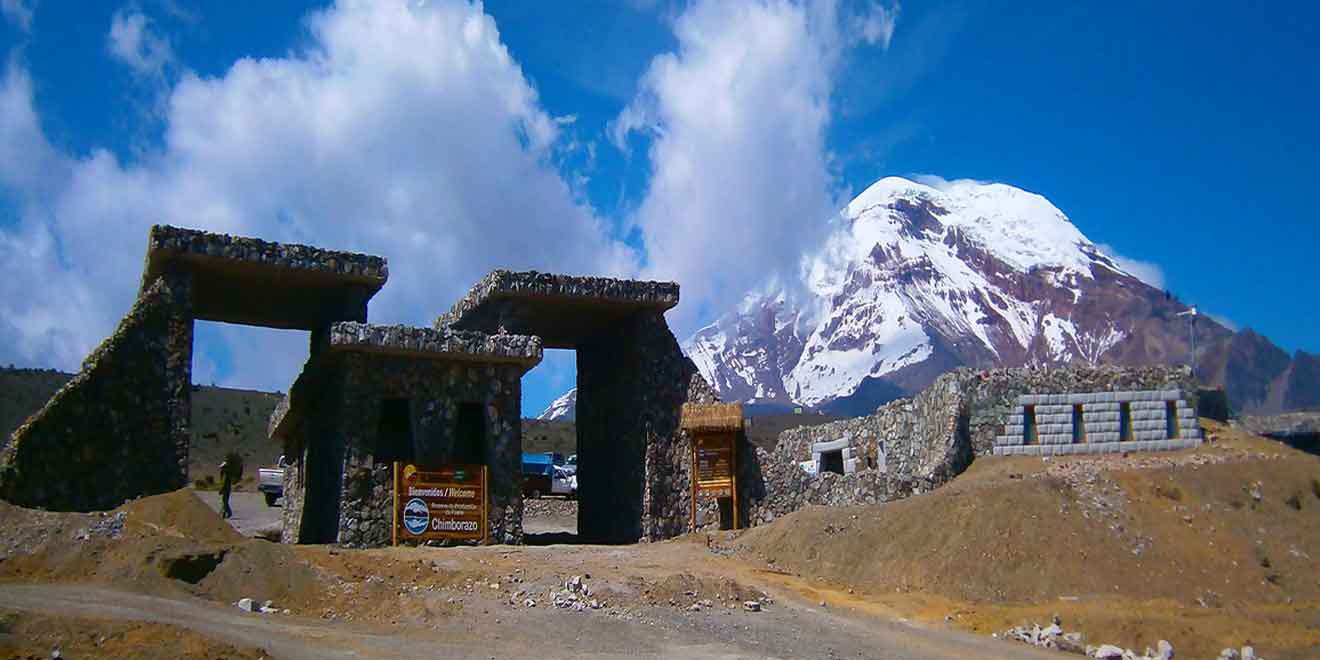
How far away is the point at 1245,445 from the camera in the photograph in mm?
23500

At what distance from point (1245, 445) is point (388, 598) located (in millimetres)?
18616

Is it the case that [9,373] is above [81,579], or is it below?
above

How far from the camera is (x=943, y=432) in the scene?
23969 millimetres

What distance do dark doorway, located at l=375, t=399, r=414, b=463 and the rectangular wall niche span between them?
12.6 meters

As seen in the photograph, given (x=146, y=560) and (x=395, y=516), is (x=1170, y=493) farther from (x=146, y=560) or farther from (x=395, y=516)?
(x=146, y=560)

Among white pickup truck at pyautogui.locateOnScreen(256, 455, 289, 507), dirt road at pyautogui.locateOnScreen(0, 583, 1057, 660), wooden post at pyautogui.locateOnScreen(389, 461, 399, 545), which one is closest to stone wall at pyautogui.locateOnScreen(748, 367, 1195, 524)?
wooden post at pyautogui.locateOnScreen(389, 461, 399, 545)

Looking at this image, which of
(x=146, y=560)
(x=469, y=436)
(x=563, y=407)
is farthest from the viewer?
(x=563, y=407)

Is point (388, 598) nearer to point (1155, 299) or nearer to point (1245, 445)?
point (1245, 445)

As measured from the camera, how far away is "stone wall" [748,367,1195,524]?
73.5ft

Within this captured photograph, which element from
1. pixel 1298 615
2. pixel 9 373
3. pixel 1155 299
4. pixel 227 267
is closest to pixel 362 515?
pixel 227 267

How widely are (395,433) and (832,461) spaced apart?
11903 millimetres

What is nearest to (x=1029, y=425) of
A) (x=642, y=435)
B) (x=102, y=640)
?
(x=642, y=435)

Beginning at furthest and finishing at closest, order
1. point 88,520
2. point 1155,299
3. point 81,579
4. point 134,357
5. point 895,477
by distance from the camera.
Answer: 1. point 1155,299
2. point 895,477
3. point 134,357
4. point 88,520
5. point 81,579

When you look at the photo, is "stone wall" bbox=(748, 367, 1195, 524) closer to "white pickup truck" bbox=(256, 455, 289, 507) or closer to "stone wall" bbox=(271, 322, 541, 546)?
"stone wall" bbox=(271, 322, 541, 546)
